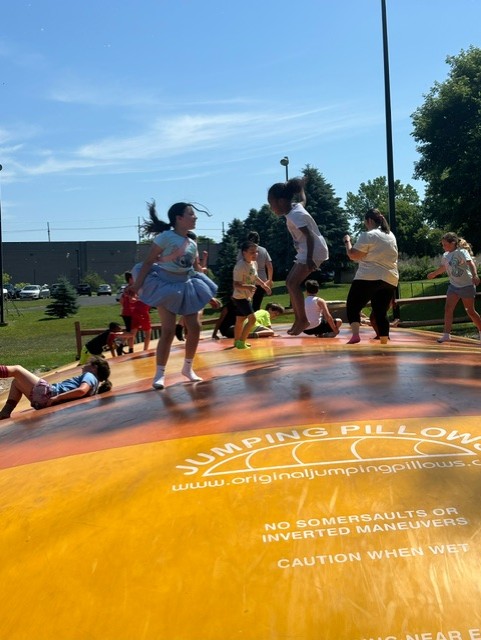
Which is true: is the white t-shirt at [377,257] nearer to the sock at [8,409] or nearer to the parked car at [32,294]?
the sock at [8,409]

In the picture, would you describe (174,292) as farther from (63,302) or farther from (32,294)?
(32,294)

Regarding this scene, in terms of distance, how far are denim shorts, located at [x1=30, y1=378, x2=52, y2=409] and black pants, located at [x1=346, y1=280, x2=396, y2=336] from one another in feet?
9.70

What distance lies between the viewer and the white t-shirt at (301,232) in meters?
5.59

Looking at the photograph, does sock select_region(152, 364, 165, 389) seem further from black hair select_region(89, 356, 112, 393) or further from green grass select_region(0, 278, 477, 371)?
green grass select_region(0, 278, 477, 371)

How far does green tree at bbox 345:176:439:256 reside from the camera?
244 feet

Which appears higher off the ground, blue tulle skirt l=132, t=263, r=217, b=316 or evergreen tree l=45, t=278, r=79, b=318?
blue tulle skirt l=132, t=263, r=217, b=316

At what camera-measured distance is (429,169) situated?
91.7 ft

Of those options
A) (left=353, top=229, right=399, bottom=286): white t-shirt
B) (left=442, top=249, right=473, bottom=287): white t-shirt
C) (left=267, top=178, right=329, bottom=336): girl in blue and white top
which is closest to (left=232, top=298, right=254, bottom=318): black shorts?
(left=353, top=229, right=399, bottom=286): white t-shirt

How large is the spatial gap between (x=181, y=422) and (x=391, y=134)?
14.8m

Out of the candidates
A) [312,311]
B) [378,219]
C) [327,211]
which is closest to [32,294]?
[327,211]

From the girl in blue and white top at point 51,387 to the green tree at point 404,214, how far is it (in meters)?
64.7

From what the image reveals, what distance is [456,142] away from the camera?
88.3 ft

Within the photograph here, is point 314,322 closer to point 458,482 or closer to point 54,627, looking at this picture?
point 458,482

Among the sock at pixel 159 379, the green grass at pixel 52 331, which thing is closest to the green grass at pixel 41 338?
the green grass at pixel 52 331
